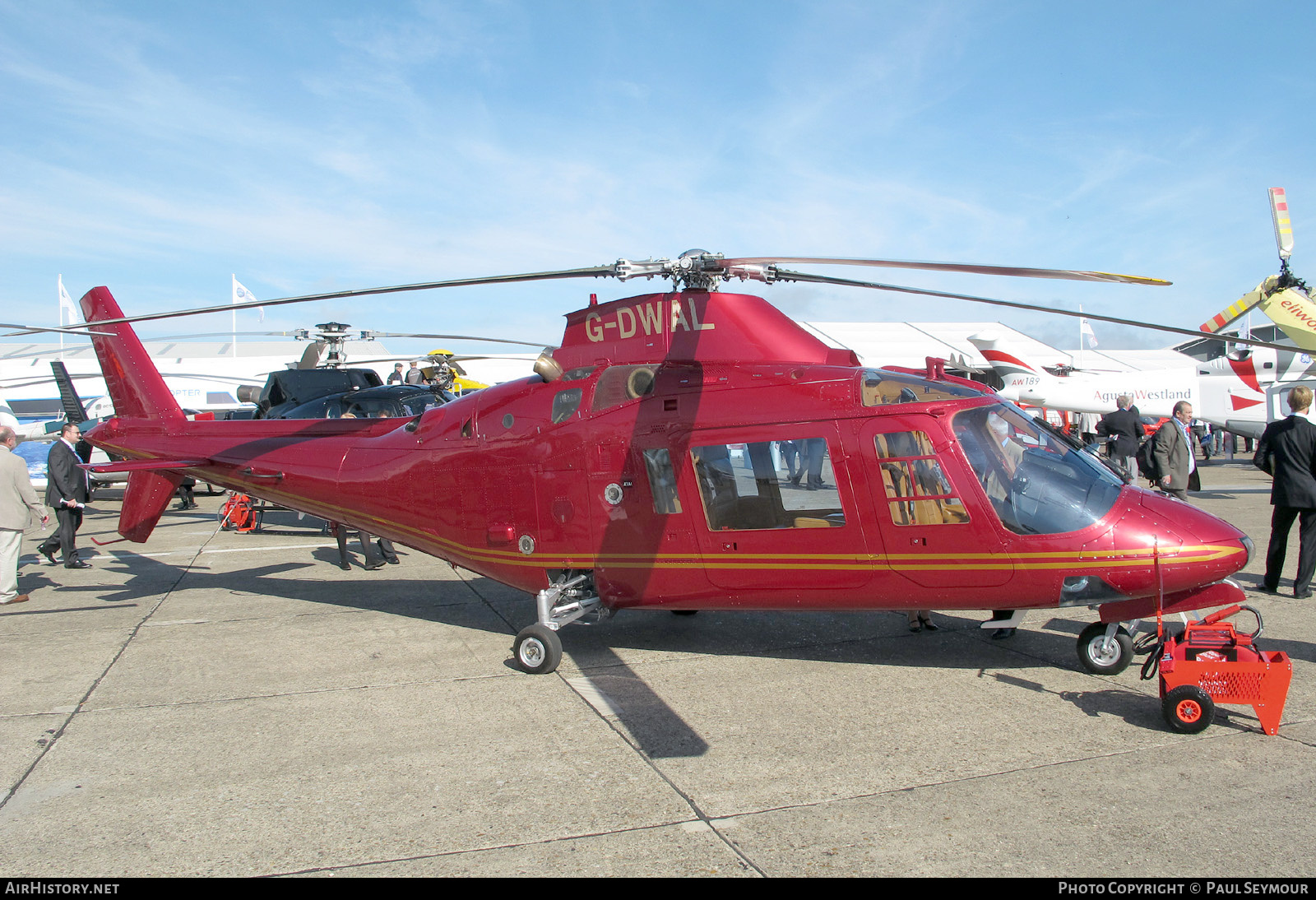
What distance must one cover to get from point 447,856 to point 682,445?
10.6 feet

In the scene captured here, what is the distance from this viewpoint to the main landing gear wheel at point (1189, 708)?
461 centimetres

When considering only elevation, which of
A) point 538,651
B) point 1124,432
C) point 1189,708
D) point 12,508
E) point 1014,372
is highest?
point 1014,372

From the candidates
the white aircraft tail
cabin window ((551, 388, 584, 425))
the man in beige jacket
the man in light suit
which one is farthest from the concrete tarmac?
the white aircraft tail

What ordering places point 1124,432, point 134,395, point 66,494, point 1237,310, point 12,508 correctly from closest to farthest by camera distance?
point 12,508 → point 134,395 → point 66,494 → point 1124,432 → point 1237,310

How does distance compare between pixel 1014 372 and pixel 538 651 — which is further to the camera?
pixel 1014 372

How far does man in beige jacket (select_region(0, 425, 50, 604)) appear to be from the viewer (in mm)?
8750

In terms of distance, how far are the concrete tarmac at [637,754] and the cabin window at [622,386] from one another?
201 cm

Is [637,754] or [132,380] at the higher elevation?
[132,380]

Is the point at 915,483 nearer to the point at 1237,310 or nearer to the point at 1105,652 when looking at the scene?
the point at 1105,652

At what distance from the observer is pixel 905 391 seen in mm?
5691

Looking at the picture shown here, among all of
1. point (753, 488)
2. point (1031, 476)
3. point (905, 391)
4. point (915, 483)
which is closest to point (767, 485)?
point (753, 488)

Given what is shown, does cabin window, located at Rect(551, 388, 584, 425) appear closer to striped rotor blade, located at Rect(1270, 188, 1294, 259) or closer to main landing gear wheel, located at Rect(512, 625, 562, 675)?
main landing gear wheel, located at Rect(512, 625, 562, 675)

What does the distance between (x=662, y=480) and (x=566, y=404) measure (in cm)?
104

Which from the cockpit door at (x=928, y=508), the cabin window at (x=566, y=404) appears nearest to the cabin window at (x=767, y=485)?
the cockpit door at (x=928, y=508)
